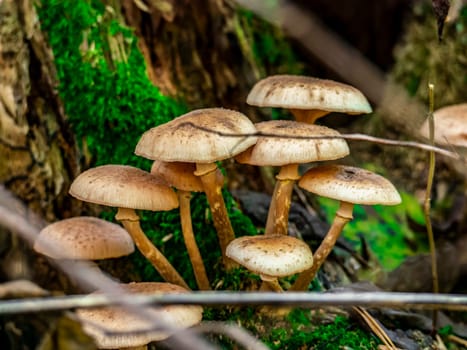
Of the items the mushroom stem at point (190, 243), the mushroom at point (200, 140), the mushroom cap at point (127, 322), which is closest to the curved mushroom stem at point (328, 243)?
the mushroom stem at point (190, 243)

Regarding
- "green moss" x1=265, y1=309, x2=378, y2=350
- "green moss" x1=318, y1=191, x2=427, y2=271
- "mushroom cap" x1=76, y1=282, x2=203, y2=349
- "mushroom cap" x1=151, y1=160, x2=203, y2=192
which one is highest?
"mushroom cap" x1=151, y1=160, x2=203, y2=192

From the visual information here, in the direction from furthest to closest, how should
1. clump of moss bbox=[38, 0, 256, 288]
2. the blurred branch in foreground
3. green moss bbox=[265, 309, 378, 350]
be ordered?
clump of moss bbox=[38, 0, 256, 288]
green moss bbox=[265, 309, 378, 350]
the blurred branch in foreground

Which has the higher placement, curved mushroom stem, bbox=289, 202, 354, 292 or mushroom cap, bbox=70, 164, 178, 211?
mushroom cap, bbox=70, 164, 178, 211

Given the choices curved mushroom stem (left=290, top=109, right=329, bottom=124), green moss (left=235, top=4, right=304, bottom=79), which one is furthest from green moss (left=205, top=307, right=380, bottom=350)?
green moss (left=235, top=4, right=304, bottom=79)

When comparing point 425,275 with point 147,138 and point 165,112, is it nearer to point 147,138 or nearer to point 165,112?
point 165,112

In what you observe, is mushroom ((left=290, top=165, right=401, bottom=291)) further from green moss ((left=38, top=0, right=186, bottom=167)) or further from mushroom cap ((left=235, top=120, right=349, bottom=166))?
green moss ((left=38, top=0, right=186, bottom=167))

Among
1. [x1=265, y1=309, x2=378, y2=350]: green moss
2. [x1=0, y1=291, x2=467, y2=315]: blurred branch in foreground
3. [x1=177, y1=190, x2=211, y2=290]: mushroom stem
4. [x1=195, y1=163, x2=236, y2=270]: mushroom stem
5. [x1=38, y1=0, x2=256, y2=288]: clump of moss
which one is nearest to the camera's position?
[x1=0, y1=291, x2=467, y2=315]: blurred branch in foreground

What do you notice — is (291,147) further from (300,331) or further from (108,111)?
(108,111)

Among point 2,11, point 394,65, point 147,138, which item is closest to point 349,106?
point 147,138

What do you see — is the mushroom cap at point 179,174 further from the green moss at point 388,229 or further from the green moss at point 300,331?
the green moss at point 388,229
